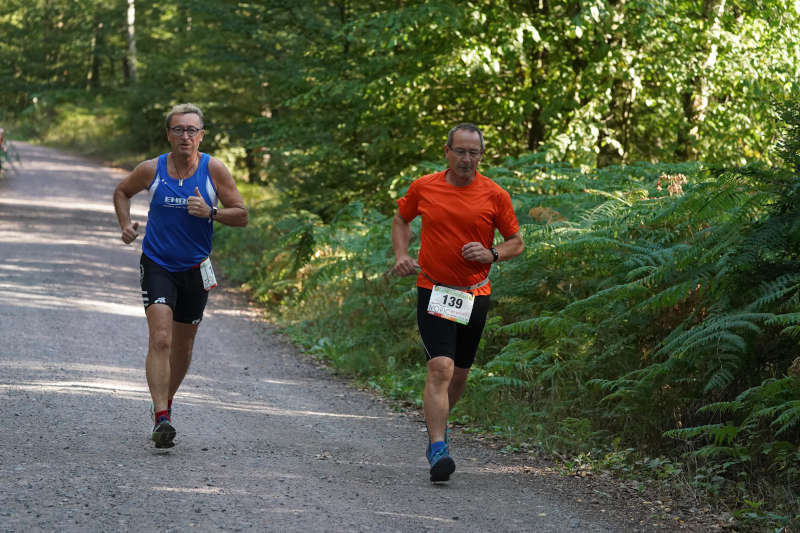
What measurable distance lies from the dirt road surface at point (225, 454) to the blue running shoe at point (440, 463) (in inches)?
3.4

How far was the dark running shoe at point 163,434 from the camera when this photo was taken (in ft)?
19.1

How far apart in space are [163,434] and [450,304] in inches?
81.8

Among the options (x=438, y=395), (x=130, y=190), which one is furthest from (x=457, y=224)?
(x=130, y=190)

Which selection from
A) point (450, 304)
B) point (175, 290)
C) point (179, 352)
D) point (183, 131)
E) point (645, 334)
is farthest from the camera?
point (645, 334)

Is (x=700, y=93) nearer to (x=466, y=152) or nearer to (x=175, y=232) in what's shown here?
(x=466, y=152)

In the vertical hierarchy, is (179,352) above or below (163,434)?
above

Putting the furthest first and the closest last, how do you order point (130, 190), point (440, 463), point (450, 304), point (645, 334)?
point (645, 334) → point (130, 190) → point (450, 304) → point (440, 463)

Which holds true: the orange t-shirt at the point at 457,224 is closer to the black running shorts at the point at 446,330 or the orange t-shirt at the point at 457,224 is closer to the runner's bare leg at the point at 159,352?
the black running shorts at the point at 446,330

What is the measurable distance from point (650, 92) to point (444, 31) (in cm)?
319

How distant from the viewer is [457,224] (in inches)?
223

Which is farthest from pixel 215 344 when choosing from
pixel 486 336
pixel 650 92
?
pixel 650 92

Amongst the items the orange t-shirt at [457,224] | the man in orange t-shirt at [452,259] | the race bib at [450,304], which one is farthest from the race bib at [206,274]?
the race bib at [450,304]

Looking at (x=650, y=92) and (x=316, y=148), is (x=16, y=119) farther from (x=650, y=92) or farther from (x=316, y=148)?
(x=650, y=92)

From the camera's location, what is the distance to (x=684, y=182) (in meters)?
8.46
